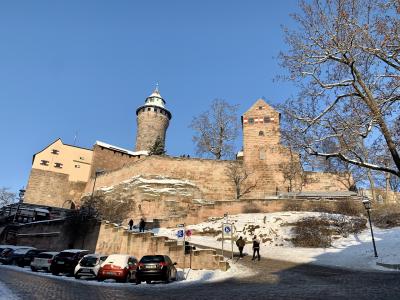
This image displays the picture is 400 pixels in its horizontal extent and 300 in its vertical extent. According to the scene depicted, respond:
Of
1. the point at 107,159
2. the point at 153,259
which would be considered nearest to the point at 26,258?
the point at 153,259

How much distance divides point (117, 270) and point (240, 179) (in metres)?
27.1

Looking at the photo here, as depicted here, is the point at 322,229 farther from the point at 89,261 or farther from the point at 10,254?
the point at 10,254

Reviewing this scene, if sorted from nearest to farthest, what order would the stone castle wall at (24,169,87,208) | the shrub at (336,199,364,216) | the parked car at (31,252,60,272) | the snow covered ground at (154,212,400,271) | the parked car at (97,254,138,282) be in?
1. the parked car at (97,254,138,282)
2. the snow covered ground at (154,212,400,271)
3. the parked car at (31,252,60,272)
4. the shrub at (336,199,364,216)
5. the stone castle wall at (24,169,87,208)

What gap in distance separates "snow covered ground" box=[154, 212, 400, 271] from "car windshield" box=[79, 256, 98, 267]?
382 inches

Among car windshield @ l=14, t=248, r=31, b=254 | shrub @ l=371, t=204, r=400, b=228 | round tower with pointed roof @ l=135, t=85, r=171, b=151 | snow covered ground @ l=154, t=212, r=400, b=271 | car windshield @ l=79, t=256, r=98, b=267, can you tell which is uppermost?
round tower with pointed roof @ l=135, t=85, r=171, b=151

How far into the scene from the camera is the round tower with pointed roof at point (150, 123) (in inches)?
2603

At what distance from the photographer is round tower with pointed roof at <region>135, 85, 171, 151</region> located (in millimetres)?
66125

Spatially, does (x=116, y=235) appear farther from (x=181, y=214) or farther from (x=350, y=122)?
(x=350, y=122)

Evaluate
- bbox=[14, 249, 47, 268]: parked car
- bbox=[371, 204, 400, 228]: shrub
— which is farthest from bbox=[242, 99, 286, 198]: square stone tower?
bbox=[14, 249, 47, 268]: parked car

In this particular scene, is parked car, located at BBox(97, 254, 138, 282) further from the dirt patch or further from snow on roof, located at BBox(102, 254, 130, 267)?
the dirt patch

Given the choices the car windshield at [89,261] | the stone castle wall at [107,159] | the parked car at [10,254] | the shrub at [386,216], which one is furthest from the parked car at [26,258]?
the stone castle wall at [107,159]

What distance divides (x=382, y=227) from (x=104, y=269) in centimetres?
1887

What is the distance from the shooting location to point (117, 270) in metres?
15.3

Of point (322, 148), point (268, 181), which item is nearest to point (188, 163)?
point (268, 181)
